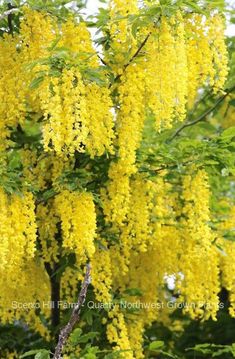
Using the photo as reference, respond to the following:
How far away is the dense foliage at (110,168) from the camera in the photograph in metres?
4.89

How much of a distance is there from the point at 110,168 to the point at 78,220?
0.54 m

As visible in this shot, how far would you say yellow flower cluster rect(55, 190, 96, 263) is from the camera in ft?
16.7

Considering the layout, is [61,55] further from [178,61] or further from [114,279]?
[114,279]

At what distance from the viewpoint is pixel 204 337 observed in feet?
25.0

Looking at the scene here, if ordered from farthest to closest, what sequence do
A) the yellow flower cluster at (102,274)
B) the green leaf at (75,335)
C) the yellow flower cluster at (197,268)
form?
the yellow flower cluster at (197,268) → the yellow flower cluster at (102,274) → the green leaf at (75,335)

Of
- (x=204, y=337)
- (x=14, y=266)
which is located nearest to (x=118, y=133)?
(x=14, y=266)

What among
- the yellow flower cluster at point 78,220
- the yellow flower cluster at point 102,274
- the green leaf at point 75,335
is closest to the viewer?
the green leaf at point 75,335

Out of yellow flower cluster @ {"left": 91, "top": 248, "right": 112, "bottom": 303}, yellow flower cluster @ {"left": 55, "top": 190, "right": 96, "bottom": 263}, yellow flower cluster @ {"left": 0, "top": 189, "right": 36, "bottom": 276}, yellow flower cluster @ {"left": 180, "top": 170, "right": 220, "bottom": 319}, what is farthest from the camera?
yellow flower cluster @ {"left": 180, "top": 170, "right": 220, "bottom": 319}

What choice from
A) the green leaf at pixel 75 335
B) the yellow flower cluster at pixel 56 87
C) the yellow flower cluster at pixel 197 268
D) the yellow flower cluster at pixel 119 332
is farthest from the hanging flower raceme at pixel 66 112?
the yellow flower cluster at pixel 119 332

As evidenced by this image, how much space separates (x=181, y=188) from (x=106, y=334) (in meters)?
1.39

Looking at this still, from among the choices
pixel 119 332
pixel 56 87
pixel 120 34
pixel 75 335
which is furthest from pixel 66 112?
pixel 119 332

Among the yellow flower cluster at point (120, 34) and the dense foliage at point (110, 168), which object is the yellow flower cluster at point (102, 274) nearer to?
the dense foliage at point (110, 168)

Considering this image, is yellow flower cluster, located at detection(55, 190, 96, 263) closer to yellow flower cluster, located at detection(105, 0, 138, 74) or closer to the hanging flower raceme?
the hanging flower raceme

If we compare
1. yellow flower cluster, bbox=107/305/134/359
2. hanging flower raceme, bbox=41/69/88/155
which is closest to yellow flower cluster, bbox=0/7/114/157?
hanging flower raceme, bbox=41/69/88/155
